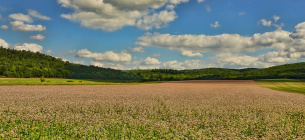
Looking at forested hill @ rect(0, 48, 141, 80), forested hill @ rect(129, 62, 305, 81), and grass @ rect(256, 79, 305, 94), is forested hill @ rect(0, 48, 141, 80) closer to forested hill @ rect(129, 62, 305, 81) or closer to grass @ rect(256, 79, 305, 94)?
forested hill @ rect(129, 62, 305, 81)

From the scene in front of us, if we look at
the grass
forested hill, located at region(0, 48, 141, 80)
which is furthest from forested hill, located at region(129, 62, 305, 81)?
the grass

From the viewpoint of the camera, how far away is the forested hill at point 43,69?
8632 centimetres

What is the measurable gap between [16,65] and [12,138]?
9982 centimetres

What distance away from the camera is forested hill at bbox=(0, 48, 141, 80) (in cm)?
8632

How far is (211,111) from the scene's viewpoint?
12.5 meters

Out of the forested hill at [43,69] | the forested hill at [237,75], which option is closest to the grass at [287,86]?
the forested hill at [237,75]

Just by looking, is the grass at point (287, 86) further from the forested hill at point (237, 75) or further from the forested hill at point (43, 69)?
the forested hill at point (43, 69)

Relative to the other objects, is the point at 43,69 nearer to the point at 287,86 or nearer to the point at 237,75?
the point at 287,86

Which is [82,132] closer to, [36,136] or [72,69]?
[36,136]

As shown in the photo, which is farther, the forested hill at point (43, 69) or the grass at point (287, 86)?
the forested hill at point (43, 69)

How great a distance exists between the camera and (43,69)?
9131cm

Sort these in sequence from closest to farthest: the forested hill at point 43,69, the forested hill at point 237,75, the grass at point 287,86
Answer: the grass at point 287,86
the forested hill at point 43,69
the forested hill at point 237,75

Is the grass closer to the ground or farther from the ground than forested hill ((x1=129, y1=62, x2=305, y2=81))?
closer to the ground

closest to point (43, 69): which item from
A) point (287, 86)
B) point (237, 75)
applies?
point (287, 86)
